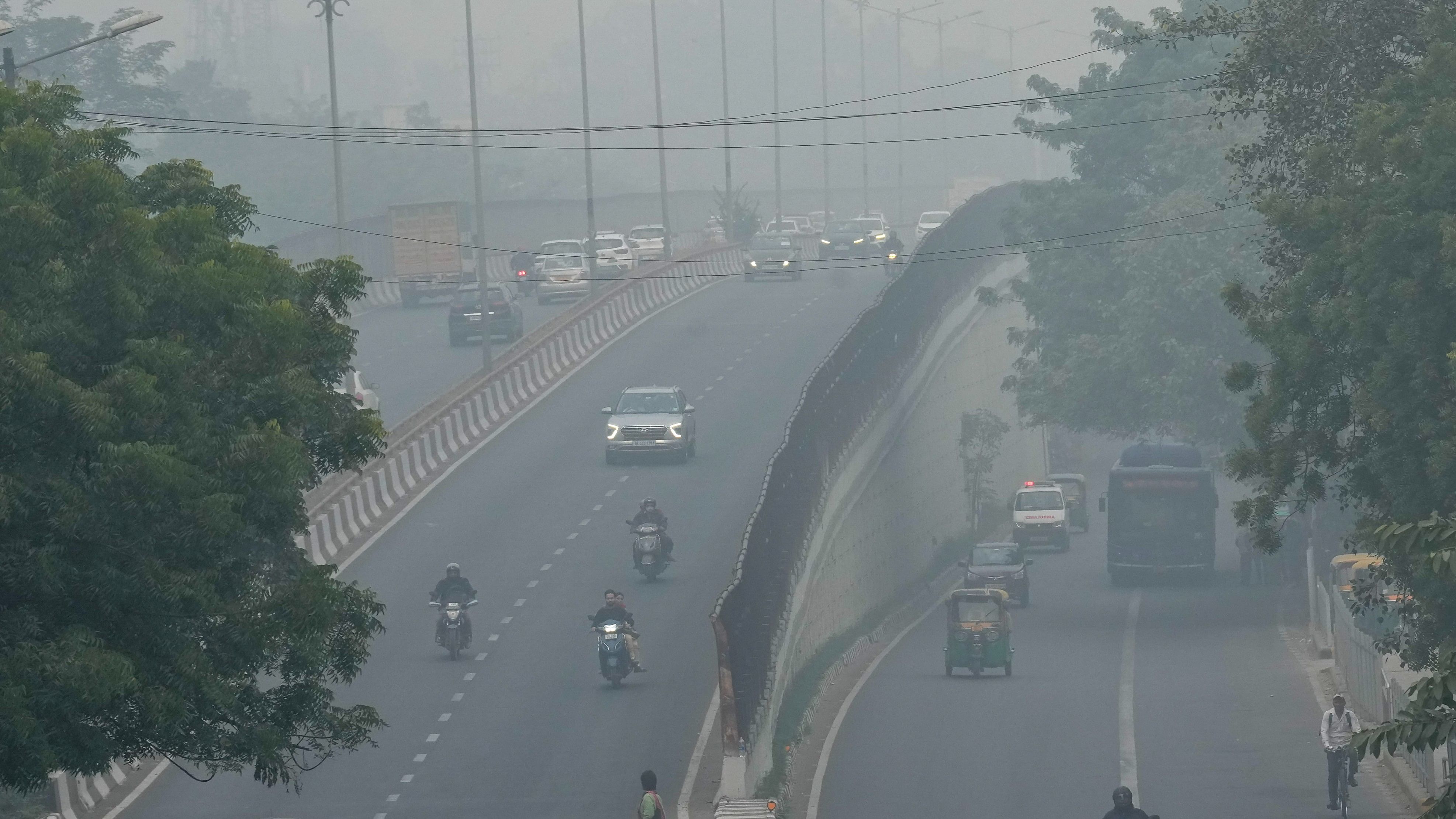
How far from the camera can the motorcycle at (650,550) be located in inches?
1368

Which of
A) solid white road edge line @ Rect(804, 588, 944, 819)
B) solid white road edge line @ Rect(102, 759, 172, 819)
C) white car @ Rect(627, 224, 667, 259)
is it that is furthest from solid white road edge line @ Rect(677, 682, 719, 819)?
white car @ Rect(627, 224, 667, 259)

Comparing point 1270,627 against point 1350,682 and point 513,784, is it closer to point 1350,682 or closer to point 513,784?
point 1350,682

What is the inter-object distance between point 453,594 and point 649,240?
49327mm

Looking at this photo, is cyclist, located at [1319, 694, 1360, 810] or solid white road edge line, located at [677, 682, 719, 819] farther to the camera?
solid white road edge line, located at [677, 682, 719, 819]

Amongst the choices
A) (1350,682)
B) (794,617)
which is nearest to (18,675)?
(794,617)

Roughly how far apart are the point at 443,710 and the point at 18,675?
16.5 meters

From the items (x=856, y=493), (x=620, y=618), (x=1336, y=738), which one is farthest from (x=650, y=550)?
(x=1336, y=738)

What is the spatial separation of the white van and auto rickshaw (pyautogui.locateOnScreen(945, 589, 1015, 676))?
2249 cm

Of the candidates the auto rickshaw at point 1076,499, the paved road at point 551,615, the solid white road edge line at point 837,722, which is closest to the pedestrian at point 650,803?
the paved road at point 551,615

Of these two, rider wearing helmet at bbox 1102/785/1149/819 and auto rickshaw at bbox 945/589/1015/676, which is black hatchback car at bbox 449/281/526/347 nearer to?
auto rickshaw at bbox 945/589/1015/676

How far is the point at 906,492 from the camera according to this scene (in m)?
52.2

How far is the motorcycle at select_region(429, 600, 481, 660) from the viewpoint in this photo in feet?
98.7

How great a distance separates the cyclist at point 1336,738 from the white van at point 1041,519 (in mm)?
34387

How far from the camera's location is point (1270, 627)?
140 ft
